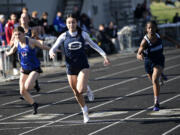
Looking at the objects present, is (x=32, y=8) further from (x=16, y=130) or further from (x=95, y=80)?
(x=16, y=130)

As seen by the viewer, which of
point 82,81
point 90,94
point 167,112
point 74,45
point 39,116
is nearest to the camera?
point 82,81

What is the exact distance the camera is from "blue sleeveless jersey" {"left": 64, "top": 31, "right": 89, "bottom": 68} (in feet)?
31.0

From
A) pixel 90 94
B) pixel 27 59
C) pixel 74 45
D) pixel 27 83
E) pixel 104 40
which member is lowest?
pixel 90 94

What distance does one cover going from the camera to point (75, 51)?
31.2ft

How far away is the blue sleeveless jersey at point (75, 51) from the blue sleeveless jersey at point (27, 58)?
137 cm

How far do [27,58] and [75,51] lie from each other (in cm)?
161

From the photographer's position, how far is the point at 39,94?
45.7ft

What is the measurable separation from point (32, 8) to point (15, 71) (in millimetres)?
8858

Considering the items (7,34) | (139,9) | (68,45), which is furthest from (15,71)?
(139,9)

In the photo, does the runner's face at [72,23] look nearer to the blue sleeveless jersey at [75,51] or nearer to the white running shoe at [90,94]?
the blue sleeveless jersey at [75,51]

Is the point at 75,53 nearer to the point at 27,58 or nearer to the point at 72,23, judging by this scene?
the point at 72,23

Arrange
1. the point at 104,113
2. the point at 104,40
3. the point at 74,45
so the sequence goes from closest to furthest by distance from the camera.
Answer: the point at 74,45 → the point at 104,113 → the point at 104,40

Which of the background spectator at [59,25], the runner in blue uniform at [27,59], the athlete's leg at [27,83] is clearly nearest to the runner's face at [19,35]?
the runner in blue uniform at [27,59]

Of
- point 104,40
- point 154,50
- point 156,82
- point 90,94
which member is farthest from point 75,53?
point 104,40
